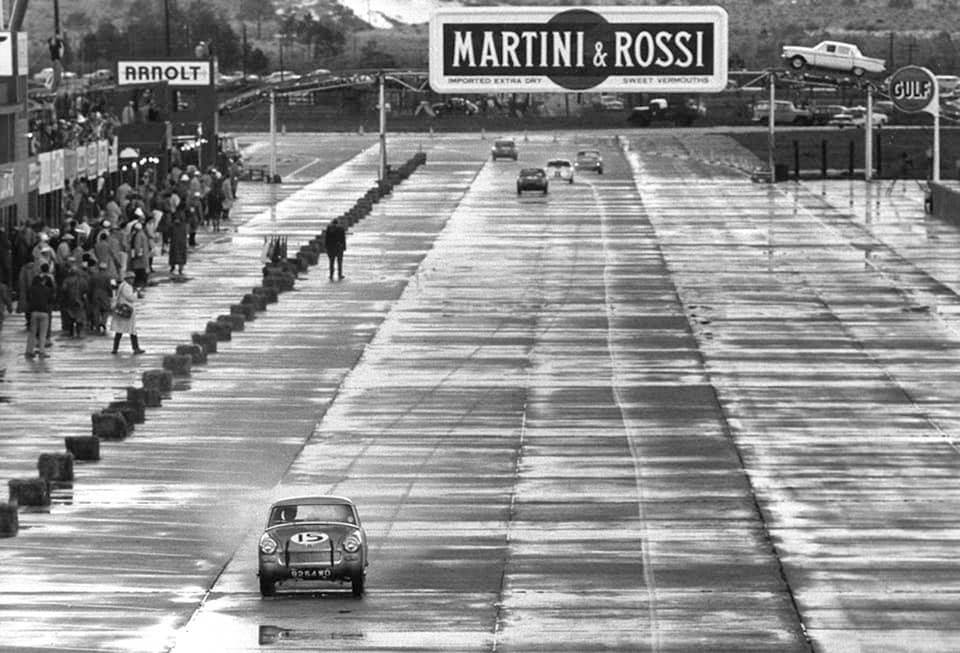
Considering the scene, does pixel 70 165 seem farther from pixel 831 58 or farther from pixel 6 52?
pixel 831 58

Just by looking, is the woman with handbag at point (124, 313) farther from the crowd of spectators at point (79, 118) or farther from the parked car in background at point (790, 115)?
the parked car in background at point (790, 115)

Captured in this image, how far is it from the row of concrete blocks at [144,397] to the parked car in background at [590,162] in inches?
1550

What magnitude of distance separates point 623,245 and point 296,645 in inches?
1823

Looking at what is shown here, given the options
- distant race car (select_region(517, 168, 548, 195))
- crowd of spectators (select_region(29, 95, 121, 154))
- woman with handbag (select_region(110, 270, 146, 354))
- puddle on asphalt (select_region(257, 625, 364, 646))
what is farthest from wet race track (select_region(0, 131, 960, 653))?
distant race car (select_region(517, 168, 548, 195))

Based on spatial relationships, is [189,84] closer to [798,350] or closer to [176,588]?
[798,350]

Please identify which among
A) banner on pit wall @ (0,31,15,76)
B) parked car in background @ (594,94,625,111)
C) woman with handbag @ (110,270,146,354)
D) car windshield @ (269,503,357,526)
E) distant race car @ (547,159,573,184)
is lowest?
parked car in background @ (594,94,625,111)

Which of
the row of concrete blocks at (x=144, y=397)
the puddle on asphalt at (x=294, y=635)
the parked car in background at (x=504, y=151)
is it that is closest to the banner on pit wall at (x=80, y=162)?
the row of concrete blocks at (x=144, y=397)

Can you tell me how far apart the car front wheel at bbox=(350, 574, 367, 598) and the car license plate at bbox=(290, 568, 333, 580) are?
0.25m

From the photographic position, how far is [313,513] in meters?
24.8

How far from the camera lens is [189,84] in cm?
9631

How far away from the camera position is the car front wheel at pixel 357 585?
2408cm

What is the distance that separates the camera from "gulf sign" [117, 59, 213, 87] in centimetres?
9562

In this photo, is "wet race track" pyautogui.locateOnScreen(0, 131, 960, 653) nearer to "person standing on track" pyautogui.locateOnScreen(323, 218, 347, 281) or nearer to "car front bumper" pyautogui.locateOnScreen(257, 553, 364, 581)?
"car front bumper" pyautogui.locateOnScreen(257, 553, 364, 581)

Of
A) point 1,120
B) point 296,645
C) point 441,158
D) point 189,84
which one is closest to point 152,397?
point 296,645
